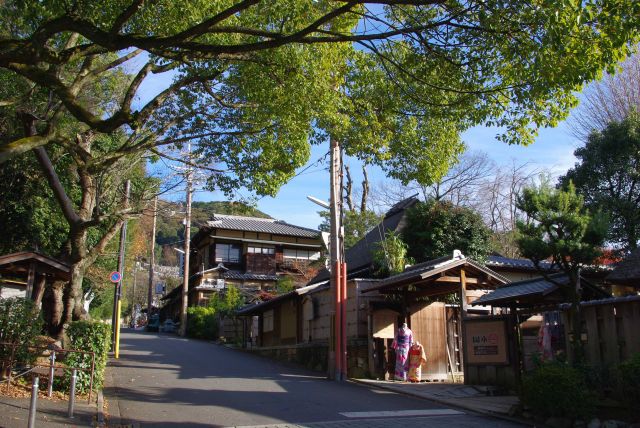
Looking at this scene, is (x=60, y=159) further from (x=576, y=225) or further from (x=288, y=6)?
(x=576, y=225)

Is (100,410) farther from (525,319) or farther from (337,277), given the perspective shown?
(525,319)

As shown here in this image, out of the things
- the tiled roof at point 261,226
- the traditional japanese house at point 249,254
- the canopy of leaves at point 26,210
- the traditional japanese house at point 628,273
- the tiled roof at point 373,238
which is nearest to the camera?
the traditional japanese house at point 628,273

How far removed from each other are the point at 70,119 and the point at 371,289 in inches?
419

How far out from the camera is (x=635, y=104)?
22.5 metres

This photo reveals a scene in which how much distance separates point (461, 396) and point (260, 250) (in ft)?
121

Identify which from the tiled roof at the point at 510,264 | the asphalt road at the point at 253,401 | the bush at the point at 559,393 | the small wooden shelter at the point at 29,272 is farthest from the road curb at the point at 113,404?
the tiled roof at the point at 510,264

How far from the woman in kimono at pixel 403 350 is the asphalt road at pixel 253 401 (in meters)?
1.70

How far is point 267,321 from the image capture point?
91.4 feet

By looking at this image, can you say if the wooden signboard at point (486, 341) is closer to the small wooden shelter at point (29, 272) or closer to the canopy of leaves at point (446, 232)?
the canopy of leaves at point (446, 232)

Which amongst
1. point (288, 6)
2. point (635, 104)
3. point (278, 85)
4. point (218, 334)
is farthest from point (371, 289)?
point (218, 334)

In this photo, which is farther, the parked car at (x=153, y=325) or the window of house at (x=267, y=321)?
the parked car at (x=153, y=325)

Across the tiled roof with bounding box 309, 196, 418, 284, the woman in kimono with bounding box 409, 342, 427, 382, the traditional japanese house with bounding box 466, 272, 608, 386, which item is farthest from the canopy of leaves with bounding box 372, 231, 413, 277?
the traditional japanese house with bounding box 466, 272, 608, 386

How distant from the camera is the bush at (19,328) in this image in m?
Answer: 11.7

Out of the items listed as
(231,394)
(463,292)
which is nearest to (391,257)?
(463,292)
